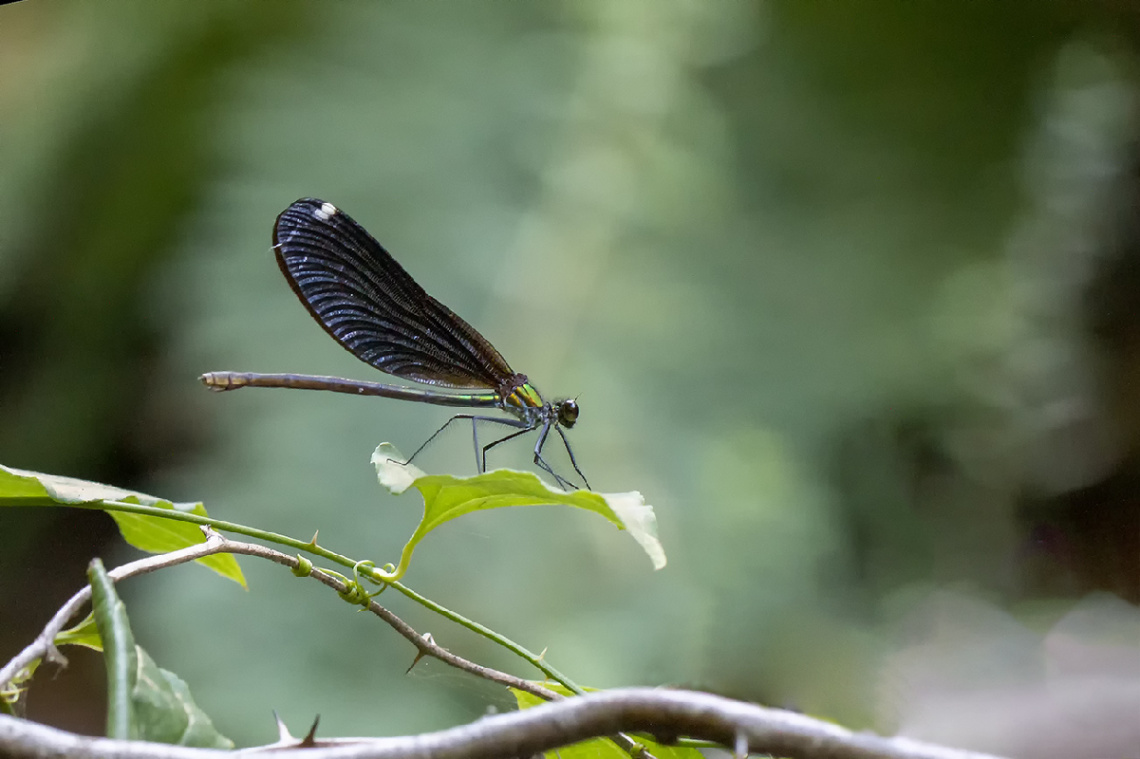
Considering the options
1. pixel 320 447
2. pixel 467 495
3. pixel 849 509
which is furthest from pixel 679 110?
pixel 467 495

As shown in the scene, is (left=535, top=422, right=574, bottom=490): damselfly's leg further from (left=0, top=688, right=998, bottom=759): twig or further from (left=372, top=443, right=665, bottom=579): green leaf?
(left=0, top=688, right=998, bottom=759): twig

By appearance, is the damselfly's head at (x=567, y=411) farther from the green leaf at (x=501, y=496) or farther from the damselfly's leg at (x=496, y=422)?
the green leaf at (x=501, y=496)

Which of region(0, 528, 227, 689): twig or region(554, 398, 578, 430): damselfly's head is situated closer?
region(0, 528, 227, 689): twig

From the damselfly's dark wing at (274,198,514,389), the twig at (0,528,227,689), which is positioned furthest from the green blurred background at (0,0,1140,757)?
the twig at (0,528,227,689)

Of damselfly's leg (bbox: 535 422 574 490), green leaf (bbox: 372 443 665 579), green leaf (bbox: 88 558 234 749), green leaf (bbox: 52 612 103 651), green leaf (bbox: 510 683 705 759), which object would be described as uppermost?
damselfly's leg (bbox: 535 422 574 490)

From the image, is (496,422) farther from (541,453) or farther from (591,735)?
(591,735)

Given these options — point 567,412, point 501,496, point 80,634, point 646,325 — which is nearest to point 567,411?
point 567,412

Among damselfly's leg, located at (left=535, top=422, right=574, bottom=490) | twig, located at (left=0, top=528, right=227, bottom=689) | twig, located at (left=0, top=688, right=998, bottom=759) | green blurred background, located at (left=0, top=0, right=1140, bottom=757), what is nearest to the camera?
twig, located at (left=0, top=688, right=998, bottom=759)
